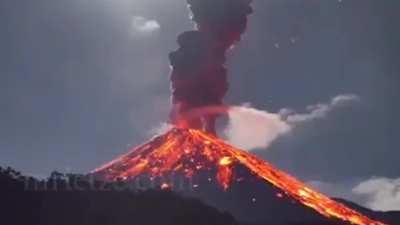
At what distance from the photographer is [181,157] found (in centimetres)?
15188

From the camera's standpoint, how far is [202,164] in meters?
148

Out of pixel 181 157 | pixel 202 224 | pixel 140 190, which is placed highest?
pixel 181 157

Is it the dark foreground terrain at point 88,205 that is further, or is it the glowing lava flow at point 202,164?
the glowing lava flow at point 202,164

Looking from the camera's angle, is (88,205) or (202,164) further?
(202,164)

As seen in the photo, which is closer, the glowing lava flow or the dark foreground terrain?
the dark foreground terrain

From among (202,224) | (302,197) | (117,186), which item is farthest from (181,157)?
(202,224)

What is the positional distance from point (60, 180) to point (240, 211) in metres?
38.4

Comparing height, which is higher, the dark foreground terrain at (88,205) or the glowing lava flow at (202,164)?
the glowing lava flow at (202,164)

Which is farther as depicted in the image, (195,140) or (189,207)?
(195,140)

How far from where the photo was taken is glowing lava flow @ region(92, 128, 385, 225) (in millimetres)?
142375

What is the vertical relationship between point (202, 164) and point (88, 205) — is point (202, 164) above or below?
above

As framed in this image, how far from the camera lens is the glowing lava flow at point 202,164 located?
142375 mm

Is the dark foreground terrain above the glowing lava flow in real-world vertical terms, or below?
below

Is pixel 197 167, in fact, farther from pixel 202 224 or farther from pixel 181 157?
pixel 202 224
